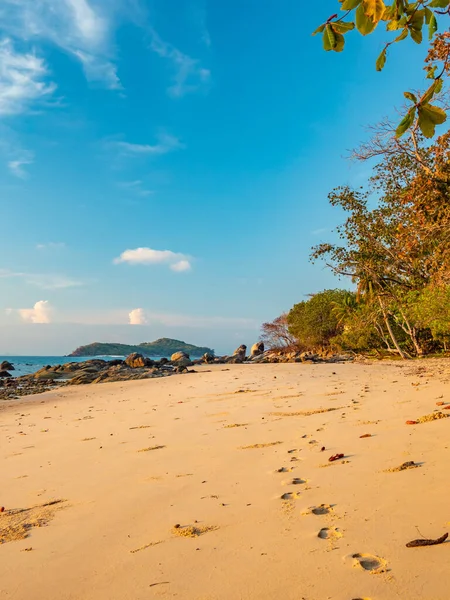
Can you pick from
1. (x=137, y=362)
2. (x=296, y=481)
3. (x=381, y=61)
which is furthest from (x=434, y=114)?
(x=137, y=362)

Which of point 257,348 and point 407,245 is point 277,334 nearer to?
point 257,348

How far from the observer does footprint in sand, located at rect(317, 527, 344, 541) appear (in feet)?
8.51

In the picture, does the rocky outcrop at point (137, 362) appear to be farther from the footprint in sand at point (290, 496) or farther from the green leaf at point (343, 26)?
the green leaf at point (343, 26)

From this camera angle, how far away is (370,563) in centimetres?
226

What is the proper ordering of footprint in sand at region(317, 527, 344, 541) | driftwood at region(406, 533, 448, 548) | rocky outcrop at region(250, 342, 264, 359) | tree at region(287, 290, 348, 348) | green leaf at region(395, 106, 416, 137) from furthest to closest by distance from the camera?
rocky outcrop at region(250, 342, 264, 359)
tree at region(287, 290, 348, 348)
footprint in sand at region(317, 527, 344, 541)
driftwood at region(406, 533, 448, 548)
green leaf at region(395, 106, 416, 137)

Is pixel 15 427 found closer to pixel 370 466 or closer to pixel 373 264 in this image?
pixel 370 466

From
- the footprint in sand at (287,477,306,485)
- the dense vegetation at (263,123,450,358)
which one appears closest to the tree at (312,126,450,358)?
the dense vegetation at (263,123,450,358)

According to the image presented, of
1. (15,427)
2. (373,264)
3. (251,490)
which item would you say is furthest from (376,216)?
(251,490)

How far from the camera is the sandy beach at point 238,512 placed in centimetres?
224

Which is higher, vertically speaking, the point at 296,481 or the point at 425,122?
the point at 425,122

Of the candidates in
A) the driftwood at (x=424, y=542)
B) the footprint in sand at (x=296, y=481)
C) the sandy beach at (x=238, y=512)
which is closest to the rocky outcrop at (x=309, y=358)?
the sandy beach at (x=238, y=512)

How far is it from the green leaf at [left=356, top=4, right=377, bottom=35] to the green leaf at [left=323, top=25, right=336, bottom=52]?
0.19 meters

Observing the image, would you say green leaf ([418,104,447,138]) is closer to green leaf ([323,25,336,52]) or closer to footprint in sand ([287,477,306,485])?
green leaf ([323,25,336,52])

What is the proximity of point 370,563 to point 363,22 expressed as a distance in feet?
8.35
